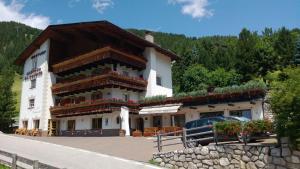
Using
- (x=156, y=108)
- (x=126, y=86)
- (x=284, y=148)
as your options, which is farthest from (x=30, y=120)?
(x=284, y=148)

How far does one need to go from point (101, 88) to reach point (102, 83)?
1.83 meters

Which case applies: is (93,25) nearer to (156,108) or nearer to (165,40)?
(156,108)

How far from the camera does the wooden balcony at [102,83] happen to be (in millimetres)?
37812

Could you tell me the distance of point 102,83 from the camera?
38.2 m

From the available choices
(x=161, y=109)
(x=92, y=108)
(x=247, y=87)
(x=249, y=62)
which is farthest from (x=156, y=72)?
(x=249, y=62)

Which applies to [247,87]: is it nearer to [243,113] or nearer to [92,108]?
[243,113]

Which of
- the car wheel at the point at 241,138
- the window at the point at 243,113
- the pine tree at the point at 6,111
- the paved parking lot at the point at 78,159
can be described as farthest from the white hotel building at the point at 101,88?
the car wheel at the point at 241,138

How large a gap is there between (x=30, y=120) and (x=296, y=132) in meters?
41.8

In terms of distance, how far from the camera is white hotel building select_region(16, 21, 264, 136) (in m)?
37.0

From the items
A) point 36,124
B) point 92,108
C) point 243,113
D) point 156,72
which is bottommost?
point 36,124

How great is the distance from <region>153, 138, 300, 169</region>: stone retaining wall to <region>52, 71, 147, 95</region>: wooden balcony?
796 inches

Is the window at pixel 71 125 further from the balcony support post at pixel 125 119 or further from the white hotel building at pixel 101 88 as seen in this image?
the balcony support post at pixel 125 119

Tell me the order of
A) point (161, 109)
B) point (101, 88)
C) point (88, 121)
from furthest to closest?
point (88, 121) < point (101, 88) < point (161, 109)

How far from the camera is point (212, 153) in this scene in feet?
54.3
